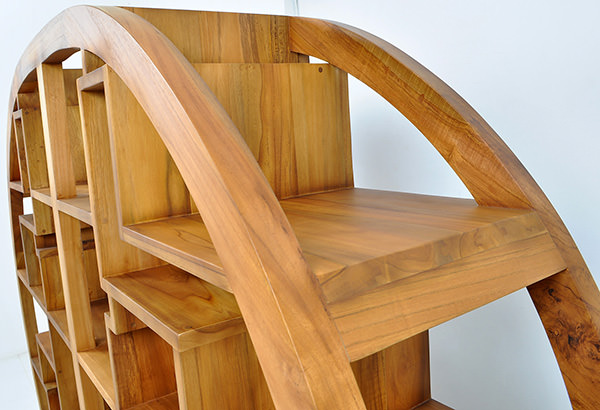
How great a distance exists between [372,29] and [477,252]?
3.64ft

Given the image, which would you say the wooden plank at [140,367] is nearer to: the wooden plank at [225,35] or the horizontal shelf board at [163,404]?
the horizontal shelf board at [163,404]

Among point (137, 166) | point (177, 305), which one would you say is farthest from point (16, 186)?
point (177, 305)

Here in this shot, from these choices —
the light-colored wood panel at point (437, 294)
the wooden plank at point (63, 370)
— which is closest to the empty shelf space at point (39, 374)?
the wooden plank at point (63, 370)

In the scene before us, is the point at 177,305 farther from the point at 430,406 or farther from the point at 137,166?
the point at 430,406

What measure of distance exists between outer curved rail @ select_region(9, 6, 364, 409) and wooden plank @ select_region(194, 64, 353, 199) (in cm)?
31

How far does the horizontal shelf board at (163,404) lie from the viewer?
91 centimetres

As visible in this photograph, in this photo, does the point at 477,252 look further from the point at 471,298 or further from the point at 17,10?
the point at 17,10

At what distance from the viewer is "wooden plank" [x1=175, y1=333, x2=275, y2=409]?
697mm

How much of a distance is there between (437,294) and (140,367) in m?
0.59

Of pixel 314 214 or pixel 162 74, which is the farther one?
pixel 314 214

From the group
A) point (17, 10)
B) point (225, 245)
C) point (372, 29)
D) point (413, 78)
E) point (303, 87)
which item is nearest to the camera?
point (225, 245)

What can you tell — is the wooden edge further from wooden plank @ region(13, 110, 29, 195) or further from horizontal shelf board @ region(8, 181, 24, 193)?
horizontal shelf board @ region(8, 181, 24, 193)

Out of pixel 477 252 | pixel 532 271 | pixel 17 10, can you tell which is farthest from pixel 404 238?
pixel 17 10

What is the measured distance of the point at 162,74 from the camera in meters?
0.59
